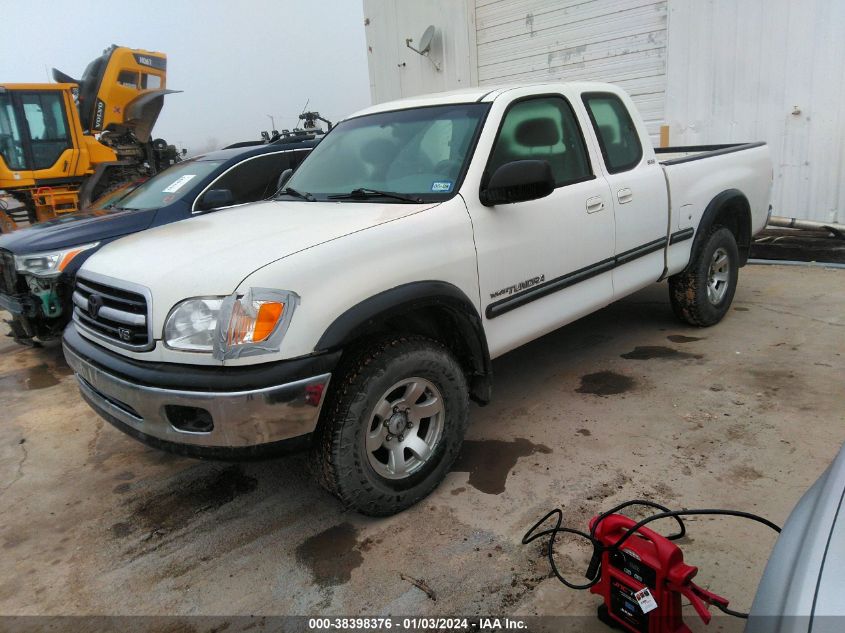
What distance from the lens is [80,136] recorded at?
11.1m

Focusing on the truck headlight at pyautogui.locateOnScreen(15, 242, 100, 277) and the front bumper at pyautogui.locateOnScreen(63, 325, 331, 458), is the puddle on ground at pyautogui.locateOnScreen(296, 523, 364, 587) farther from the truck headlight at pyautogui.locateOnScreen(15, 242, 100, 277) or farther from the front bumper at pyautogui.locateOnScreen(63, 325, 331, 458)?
the truck headlight at pyautogui.locateOnScreen(15, 242, 100, 277)

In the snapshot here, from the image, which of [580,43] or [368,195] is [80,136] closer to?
[580,43]

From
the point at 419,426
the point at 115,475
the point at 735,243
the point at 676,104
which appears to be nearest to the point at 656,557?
the point at 419,426

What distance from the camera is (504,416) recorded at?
12.7 feet

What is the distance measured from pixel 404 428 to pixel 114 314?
1393 mm

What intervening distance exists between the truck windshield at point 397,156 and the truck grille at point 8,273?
2936 millimetres

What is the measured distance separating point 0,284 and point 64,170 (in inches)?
254

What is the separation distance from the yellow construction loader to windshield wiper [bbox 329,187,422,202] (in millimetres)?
8587

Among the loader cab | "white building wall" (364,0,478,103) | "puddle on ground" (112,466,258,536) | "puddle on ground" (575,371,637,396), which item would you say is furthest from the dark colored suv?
"white building wall" (364,0,478,103)

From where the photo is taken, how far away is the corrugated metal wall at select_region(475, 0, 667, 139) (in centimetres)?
920

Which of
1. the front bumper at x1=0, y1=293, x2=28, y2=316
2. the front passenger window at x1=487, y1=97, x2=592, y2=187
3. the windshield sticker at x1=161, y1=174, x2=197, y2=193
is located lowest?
the front bumper at x1=0, y1=293, x2=28, y2=316

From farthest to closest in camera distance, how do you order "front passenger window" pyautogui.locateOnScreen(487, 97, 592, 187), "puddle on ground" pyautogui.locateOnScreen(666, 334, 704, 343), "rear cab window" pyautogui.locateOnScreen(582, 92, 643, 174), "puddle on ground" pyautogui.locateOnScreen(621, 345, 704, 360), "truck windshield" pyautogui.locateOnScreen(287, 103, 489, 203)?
1. "puddle on ground" pyautogui.locateOnScreen(666, 334, 704, 343)
2. "puddle on ground" pyautogui.locateOnScreen(621, 345, 704, 360)
3. "rear cab window" pyautogui.locateOnScreen(582, 92, 643, 174)
4. "front passenger window" pyautogui.locateOnScreen(487, 97, 592, 187)
5. "truck windshield" pyautogui.locateOnScreen(287, 103, 489, 203)

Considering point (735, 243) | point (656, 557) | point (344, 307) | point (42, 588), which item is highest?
point (344, 307)

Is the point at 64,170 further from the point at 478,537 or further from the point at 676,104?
the point at 478,537
